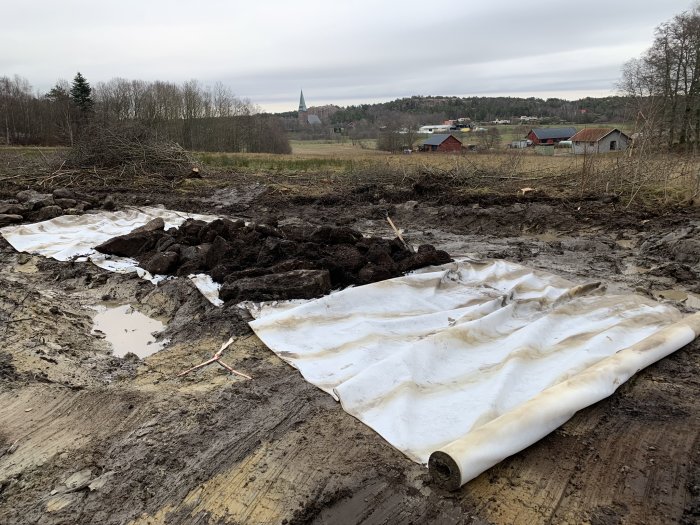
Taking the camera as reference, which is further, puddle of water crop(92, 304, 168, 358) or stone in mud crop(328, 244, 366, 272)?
stone in mud crop(328, 244, 366, 272)

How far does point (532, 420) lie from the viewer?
2.74 m

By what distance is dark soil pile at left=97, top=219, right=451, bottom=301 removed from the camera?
17.6 ft

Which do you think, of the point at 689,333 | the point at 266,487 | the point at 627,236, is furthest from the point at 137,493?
the point at 627,236

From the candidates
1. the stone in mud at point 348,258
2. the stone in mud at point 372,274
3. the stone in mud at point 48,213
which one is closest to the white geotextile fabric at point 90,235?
the stone in mud at point 48,213

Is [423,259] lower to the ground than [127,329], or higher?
higher

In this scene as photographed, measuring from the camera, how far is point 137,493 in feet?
8.55

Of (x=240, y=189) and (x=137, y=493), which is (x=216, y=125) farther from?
(x=137, y=493)

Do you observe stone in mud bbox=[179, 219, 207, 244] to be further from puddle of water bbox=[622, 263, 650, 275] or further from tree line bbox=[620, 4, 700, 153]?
tree line bbox=[620, 4, 700, 153]

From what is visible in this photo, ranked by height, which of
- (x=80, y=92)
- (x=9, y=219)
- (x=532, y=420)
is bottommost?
(x=532, y=420)

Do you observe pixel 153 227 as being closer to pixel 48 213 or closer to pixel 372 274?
pixel 48 213

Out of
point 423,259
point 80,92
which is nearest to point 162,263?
point 423,259

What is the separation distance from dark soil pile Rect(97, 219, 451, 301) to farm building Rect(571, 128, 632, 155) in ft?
24.9

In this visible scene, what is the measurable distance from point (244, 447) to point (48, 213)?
934 centimetres

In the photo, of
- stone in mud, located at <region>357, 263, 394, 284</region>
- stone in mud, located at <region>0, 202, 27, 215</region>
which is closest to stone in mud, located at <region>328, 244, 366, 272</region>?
stone in mud, located at <region>357, 263, 394, 284</region>
